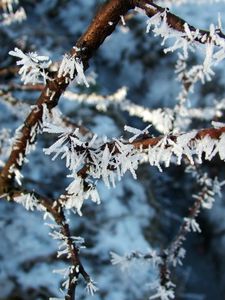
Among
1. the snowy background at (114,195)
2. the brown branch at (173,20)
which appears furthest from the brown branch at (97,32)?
the snowy background at (114,195)

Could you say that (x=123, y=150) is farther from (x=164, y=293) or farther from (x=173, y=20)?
(x=164, y=293)

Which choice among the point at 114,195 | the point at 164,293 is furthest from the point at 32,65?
the point at 114,195

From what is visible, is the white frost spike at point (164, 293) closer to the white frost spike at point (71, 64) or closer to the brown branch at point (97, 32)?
the brown branch at point (97, 32)

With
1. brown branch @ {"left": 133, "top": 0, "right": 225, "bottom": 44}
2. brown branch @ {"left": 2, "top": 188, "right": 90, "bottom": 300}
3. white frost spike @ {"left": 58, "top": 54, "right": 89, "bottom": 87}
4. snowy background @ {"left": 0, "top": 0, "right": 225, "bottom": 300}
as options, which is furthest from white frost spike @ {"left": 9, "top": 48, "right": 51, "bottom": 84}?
snowy background @ {"left": 0, "top": 0, "right": 225, "bottom": 300}

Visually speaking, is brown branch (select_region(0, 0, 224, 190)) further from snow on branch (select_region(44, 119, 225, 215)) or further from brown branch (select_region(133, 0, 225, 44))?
snow on branch (select_region(44, 119, 225, 215))

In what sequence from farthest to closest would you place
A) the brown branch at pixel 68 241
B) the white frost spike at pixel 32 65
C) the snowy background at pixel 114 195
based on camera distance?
the snowy background at pixel 114 195 < the brown branch at pixel 68 241 < the white frost spike at pixel 32 65

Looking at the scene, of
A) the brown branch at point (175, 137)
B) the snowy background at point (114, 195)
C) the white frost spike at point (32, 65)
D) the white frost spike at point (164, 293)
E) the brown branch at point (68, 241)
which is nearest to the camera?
the brown branch at point (175, 137)

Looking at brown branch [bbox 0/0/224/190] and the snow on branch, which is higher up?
brown branch [bbox 0/0/224/190]

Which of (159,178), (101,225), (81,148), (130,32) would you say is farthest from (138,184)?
(81,148)

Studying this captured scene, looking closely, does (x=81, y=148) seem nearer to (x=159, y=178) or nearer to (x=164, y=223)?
(x=164, y=223)
